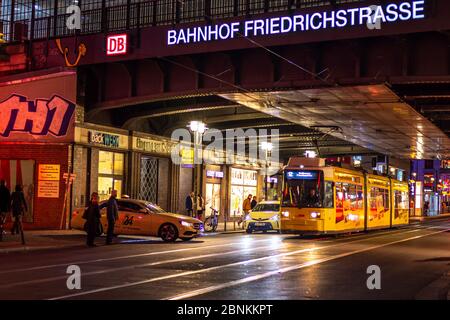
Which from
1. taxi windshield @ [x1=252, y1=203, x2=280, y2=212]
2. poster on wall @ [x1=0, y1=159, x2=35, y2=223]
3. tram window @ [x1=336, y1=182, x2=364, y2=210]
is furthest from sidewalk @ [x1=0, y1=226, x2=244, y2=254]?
tram window @ [x1=336, y1=182, x2=364, y2=210]

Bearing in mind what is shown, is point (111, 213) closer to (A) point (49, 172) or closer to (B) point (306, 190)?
(A) point (49, 172)

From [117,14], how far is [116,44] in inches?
148

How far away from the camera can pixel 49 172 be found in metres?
28.1

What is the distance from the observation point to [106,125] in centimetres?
3067

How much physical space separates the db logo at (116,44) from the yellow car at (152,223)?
7143mm

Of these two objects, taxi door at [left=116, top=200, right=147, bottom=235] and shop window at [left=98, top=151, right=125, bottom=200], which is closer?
taxi door at [left=116, top=200, right=147, bottom=235]

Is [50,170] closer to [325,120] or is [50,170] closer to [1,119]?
[1,119]

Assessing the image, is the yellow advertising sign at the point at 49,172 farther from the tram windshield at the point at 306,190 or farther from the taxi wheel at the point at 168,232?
the tram windshield at the point at 306,190

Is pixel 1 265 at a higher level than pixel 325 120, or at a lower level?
lower

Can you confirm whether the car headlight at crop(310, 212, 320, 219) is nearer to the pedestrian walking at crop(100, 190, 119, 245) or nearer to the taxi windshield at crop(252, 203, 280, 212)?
the taxi windshield at crop(252, 203, 280, 212)

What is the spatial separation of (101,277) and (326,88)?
1449cm

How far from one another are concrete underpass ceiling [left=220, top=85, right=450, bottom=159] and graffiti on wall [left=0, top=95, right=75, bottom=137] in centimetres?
703

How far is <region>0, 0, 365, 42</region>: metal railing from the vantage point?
28.3 m
